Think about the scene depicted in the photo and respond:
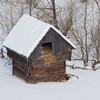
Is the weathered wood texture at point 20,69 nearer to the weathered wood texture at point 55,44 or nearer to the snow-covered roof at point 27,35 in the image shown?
the snow-covered roof at point 27,35

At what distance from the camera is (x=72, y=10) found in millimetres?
31812

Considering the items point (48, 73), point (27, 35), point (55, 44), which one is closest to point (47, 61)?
point (48, 73)

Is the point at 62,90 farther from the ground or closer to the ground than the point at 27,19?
closer to the ground

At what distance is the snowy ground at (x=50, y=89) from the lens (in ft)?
54.7

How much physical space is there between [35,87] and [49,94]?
51.7 inches

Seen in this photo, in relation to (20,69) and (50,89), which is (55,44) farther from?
(20,69)

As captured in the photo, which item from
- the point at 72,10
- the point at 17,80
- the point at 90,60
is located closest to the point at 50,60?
the point at 17,80

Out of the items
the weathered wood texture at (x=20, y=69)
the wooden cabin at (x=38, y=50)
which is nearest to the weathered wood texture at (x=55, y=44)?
the wooden cabin at (x=38, y=50)

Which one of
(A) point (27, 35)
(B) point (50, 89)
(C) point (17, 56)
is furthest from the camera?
(C) point (17, 56)

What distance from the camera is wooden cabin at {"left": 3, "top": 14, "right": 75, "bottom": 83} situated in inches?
711

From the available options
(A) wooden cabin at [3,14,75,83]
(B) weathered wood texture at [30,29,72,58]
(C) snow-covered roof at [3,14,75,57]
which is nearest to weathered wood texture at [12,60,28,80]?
(A) wooden cabin at [3,14,75,83]

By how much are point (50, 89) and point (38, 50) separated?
1.87m

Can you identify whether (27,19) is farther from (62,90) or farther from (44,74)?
(62,90)

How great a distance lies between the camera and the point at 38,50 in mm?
18062
